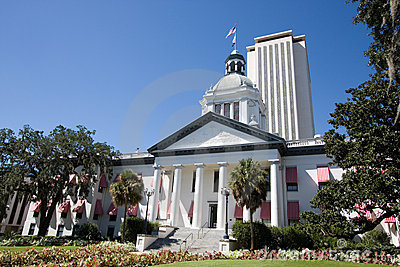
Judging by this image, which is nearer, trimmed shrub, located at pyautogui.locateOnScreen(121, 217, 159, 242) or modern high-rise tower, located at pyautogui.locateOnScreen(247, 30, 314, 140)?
trimmed shrub, located at pyautogui.locateOnScreen(121, 217, 159, 242)

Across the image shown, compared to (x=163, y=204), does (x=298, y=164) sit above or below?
above

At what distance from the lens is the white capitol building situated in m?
27.5

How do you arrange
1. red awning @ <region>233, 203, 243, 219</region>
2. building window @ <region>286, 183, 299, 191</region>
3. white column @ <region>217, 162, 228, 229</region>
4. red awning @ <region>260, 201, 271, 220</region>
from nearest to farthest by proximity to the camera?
white column @ <region>217, 162, 228, 229</region>
red awning @ <region>260, 201, 271, 220</region>
red awning @ <region>233, 203, 243, 219</region>
building window @ <region>286, 183, 299, 191</region>

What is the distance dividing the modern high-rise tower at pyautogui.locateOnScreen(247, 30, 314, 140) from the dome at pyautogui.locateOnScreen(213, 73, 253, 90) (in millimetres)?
25755

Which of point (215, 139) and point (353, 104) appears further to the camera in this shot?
point (215, 139)

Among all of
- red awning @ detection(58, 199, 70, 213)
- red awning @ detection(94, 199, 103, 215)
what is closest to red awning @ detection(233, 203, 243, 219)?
red awning @ detection(94, 199, 103, 215)

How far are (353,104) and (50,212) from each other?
3052cm

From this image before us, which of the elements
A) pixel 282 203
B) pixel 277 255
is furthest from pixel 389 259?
pixel 282 203

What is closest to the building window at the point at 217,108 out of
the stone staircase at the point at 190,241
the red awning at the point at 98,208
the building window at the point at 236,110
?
the building window at the point at 236,110

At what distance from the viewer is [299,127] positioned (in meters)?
67.2

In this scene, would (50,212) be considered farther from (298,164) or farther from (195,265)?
(298,164)

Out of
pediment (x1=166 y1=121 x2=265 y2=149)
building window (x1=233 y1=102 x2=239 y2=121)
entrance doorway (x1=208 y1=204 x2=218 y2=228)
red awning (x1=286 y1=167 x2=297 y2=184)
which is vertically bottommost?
entrance doorway (x1=208 y1=204 x2=218 y2=228)

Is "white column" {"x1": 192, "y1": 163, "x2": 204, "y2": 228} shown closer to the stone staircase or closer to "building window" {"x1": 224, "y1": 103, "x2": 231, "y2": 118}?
the stone staircase

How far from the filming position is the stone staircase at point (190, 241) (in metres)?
22.2
